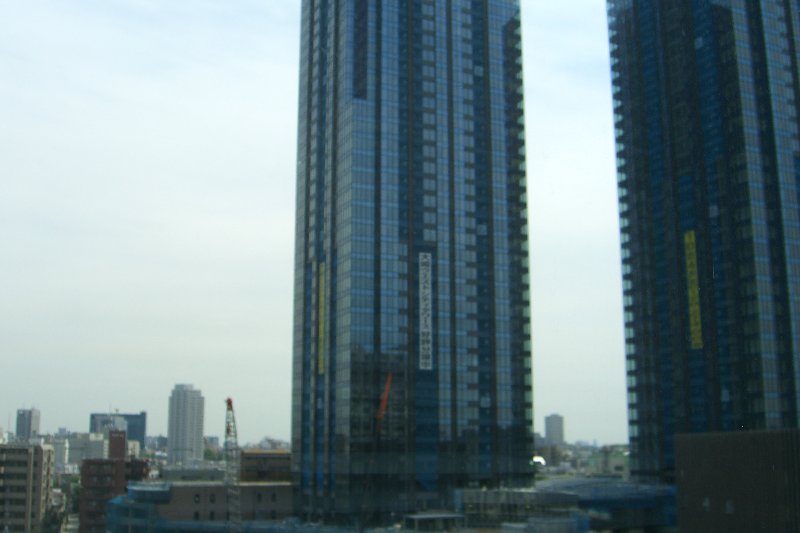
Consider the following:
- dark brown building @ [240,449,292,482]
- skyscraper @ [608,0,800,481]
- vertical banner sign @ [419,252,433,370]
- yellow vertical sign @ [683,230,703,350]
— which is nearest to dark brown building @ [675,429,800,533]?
vertical banner sign @ [419,252,433,370]

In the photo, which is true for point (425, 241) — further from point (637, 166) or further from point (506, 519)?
point (506, 519)

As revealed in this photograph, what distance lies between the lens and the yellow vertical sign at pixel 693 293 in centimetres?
15638

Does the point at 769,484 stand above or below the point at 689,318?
below

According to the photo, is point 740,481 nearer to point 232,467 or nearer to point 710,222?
point 710,222

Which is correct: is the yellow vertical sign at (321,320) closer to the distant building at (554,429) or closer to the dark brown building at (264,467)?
the dark brown building at (264,467)

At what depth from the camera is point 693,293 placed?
518 feet

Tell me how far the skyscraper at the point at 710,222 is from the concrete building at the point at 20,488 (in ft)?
367

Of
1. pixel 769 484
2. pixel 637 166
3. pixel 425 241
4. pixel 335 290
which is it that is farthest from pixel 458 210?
pixel 769 484

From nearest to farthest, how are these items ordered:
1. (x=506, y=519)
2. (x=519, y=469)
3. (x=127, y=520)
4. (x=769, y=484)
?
(x=769, y=484) → (x=506, y=519) → (x=127, y=520) → (x=519, y=469)

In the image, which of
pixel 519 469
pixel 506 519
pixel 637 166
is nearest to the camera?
pixel 506 519

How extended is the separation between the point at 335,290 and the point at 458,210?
23.3m

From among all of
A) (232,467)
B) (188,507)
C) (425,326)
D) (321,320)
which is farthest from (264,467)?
(425,326)

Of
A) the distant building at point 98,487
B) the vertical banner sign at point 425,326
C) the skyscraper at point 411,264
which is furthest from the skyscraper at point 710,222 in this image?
the distant building at point 98,487

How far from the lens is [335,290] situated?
154 meters
